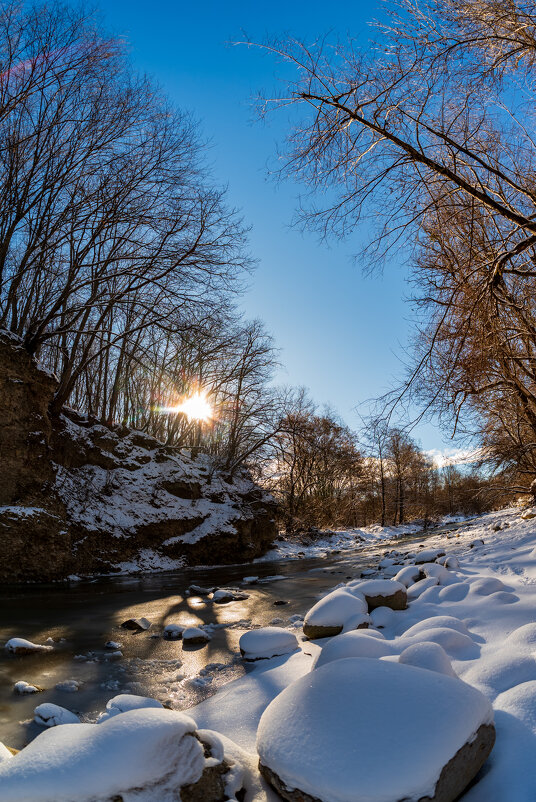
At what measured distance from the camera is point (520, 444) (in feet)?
37.7

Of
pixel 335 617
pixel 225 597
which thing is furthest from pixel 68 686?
pixel 225 597

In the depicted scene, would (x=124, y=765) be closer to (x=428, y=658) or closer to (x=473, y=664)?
(x=428, y=658)

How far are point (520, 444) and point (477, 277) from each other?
7.10 m

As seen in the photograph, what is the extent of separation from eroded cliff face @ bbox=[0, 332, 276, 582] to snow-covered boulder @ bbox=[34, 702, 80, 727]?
289 inches

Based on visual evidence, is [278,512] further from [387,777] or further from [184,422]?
[387,777]

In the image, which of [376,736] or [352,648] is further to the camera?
[352,648]

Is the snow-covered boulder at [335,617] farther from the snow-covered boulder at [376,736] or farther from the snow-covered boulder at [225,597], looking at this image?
the snow-covered boulder at [225,597]

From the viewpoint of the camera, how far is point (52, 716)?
3492mm

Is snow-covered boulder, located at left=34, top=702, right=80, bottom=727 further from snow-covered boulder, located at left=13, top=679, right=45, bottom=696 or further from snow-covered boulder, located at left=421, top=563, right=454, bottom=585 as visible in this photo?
snow-covered boulder, located at left=421, top=563, right=454, bottom=585

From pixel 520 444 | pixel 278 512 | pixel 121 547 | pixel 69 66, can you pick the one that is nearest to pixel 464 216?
pixel 520 444

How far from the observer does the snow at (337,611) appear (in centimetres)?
497

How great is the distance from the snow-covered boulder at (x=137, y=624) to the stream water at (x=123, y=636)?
130 millimetres

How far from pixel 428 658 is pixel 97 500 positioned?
12077 mm

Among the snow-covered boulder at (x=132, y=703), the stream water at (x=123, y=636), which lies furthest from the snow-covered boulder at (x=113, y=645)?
the snow-covered boulder at (x=132, y=703)
